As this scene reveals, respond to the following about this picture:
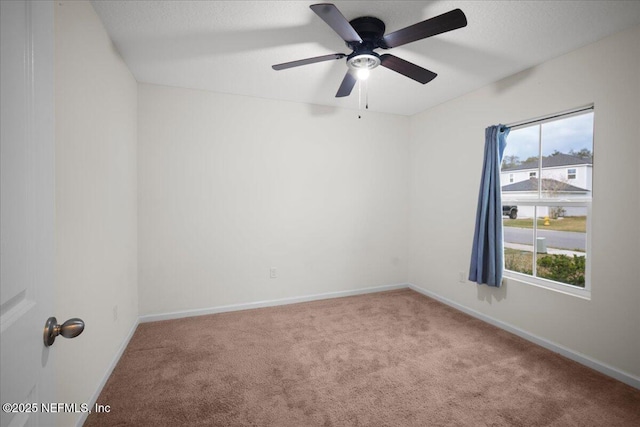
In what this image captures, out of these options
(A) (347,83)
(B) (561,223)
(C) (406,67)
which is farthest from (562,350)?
(A) (347,83)

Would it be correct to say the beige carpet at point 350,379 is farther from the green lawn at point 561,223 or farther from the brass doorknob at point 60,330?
the brass doorknob at point 60,330

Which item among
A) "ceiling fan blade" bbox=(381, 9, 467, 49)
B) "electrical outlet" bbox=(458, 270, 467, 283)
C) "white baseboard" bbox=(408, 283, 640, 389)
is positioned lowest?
"white baseboard" bbox=(408, 283, 640, 389)

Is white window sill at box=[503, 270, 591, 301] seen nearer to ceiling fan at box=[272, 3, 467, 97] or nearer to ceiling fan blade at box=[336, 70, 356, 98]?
ceiling fan at box=[272, 3, 467, 97]

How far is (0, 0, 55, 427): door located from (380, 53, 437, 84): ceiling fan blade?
5.98 feet

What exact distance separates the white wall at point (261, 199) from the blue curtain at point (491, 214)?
1350 millimetres

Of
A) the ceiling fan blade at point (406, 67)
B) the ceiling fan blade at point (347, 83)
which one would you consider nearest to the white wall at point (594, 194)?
the ceiling fan blade at point (406, 67)

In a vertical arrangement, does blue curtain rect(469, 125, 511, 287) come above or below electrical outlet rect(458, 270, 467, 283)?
above

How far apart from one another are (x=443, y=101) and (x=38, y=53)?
12.5 feet

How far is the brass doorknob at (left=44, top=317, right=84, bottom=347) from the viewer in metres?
0.69

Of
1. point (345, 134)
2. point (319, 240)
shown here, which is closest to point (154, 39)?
point (345, 134)

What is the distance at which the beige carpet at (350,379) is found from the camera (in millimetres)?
1765

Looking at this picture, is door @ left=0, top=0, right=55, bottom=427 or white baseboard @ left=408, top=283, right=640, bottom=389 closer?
door @ left=0, top=0, right=55, bottom=427

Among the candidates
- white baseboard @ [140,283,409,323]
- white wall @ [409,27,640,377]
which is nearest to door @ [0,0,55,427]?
white baseboard @ [140,283,409,323]

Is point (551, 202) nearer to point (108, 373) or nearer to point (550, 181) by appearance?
point (550, 181)
